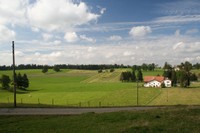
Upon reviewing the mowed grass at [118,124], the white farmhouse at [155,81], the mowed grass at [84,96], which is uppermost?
the mowed grass at [118,124]

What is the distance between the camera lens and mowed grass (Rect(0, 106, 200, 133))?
50.5ft

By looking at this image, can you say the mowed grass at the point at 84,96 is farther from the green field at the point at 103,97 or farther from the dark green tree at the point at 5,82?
the dark green tree at the point at 5,82

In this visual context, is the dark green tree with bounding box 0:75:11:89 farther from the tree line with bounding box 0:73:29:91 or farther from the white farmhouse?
the white farmhouse

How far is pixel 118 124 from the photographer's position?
17.2 metres

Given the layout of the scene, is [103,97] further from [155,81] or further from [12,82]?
[155,81]

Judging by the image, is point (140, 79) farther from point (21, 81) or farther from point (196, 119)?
point (196, 119)

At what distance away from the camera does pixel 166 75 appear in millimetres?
150875

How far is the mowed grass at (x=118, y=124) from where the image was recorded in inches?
607

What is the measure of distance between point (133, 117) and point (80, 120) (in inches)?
158

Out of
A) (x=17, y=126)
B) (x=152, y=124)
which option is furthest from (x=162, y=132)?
(x=17, y=126)

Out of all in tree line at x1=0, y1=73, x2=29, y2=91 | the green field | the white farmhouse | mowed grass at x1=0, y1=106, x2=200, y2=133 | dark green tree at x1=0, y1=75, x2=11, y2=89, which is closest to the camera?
mowed grass at x1=0, y1=106, x2=200, y2=133

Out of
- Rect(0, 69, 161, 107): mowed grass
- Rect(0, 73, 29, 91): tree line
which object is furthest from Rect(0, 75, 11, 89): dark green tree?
Rect(0, 69, 161, 107): mowed grass

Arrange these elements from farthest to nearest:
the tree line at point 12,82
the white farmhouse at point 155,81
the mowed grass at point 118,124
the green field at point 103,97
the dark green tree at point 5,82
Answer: the white farmhouse at point 155,81 → the tree line at point 12,82 → the dark green tree at point 5,82 → the green field at point 103,97 → the mowed grass at point 118,124

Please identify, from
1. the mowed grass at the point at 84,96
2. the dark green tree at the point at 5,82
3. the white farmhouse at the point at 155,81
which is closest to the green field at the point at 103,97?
the mowed grass at the point at 84,96
